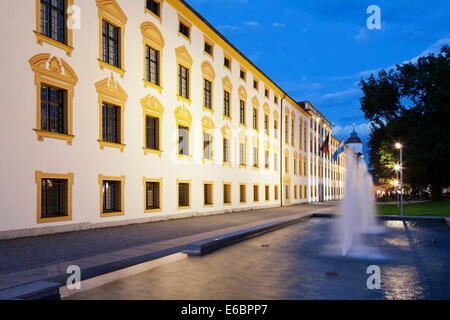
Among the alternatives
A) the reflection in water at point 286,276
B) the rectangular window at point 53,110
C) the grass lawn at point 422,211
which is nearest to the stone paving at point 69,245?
the reflection in water at point 286,276

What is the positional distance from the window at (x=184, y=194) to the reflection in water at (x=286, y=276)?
1232 cm

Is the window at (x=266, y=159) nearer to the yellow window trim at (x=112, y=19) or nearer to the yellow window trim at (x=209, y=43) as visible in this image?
the yellow window trim at (x=209, y=43)

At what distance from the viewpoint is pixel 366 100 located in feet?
156

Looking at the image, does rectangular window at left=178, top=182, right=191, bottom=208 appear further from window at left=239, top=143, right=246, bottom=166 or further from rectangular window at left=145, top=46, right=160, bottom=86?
window at left=239, top=143, right=246, bottom=166

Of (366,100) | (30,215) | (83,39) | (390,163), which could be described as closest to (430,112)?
(366,100)

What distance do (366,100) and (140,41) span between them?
33884mm

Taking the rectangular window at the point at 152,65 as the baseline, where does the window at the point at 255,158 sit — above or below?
below

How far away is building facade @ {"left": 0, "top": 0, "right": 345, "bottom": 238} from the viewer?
47.8 feet

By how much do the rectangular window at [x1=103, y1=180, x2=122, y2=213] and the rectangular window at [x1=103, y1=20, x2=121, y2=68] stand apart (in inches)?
225

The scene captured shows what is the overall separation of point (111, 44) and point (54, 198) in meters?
7.91

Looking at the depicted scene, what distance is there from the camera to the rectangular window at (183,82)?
25094 millimetres

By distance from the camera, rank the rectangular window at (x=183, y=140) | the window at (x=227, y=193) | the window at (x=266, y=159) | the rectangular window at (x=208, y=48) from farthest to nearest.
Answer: the window at (x=266, y=159)
the window at (x=227, y=193)
the rectangular window at (x=208, y=48)
the rectangular window at (x=183, y=140)
